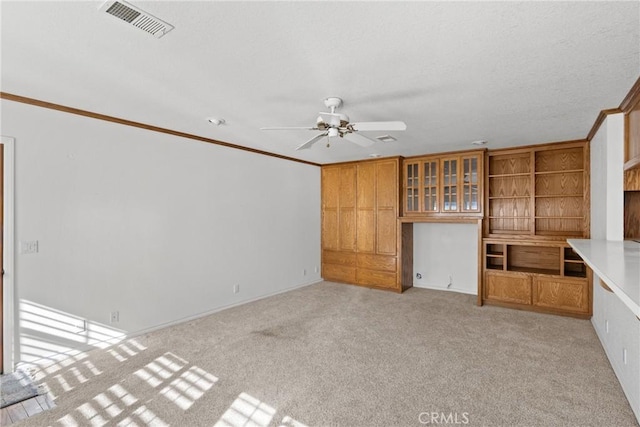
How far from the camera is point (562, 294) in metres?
4.27

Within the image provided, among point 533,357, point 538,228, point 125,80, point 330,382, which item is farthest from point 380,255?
point 125,80

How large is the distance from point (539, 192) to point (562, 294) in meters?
1.55

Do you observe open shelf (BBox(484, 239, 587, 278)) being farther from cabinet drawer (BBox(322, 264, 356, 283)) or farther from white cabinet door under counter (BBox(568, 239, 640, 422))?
cabinet drawer (BBox(322, 264, 356, 283))

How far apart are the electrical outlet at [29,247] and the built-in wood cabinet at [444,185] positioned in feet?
16.3

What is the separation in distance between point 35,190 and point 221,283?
7.75 feet

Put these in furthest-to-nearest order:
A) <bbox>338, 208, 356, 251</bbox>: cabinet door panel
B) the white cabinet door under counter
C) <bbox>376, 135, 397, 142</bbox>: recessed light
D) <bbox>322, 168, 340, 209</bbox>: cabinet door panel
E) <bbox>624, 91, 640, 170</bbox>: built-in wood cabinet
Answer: <bbox>322, 168, 340, 209</bbox>: cabinet door panel
<bbox>338, 208, 356, 251</bbox>: cabinet door panel
<bbox>376, 135, 397, 142</bbox>: recessed light
<bbox>624, 91, 640, 170</bbox>: built-in wood cabinet
the white cabinet door under counter

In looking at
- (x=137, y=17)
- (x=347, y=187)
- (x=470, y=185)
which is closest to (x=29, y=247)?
(x=137, y=17)

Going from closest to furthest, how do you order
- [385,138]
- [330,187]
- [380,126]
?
[380,126], [385,138], [330,187]

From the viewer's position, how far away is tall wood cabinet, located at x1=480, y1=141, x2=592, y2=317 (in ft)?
14.2

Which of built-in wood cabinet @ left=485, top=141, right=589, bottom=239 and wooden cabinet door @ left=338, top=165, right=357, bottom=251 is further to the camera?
wooden cabinet door @ left=338, top=165, right=357, bottom=251

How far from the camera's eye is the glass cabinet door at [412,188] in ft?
18.2

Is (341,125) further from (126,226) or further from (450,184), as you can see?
(450,184)

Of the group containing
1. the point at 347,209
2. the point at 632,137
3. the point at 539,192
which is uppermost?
the point at 632,137

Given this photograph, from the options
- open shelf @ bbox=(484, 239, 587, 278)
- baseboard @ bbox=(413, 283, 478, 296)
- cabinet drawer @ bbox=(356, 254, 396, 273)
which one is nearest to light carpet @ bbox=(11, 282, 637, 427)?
open shelf @ bbox=(484, 239, 587, 278)
